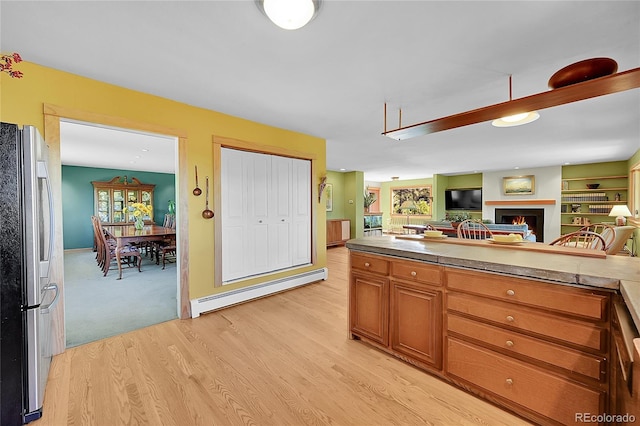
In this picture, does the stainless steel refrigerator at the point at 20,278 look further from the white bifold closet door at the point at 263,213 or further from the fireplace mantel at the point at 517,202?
the fireplace mantel at the point at 517,202

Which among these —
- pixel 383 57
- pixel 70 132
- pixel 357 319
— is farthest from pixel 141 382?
pixel 70 132

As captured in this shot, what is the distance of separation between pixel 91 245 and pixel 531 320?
10.3 metres

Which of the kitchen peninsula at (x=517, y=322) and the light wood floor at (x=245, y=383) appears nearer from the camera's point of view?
the kitchen peninsula at (x=517, y=322)

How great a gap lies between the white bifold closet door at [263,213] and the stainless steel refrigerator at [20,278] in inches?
72.1

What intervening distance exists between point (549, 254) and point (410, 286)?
102 cm

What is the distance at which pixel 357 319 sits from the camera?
2494 millimetres

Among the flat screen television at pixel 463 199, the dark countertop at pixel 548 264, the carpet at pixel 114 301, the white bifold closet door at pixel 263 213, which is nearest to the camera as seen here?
the dark countertop at pixel 548 264

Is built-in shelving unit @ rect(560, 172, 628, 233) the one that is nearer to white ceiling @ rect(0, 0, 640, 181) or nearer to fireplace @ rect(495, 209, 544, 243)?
fireplace @ rect(495, 209, 544, 243)

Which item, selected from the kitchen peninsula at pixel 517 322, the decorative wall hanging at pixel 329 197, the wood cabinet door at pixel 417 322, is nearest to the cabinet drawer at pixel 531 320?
the kitchen peninsula at pixel 517 322

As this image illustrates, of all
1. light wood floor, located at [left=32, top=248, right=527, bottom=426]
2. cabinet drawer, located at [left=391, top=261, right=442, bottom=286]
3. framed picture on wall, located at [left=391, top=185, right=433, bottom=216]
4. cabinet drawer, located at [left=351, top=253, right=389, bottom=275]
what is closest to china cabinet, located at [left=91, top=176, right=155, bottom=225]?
light wood floor, located at [left=32, top=248, right=527, bottom=426]

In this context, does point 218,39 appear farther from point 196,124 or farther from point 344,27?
point 196,124

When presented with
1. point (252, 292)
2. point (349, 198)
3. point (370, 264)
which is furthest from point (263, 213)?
point (349, 198)

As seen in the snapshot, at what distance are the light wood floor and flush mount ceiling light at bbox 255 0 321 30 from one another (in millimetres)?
2361

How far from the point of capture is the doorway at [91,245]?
2.95m
